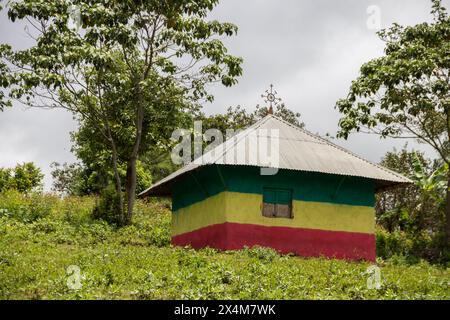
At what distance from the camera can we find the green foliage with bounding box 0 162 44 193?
117 feet

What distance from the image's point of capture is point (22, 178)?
120 ft

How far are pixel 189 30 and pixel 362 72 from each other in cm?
694

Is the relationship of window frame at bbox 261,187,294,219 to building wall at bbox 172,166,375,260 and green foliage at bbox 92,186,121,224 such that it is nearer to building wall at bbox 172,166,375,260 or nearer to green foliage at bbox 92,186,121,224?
building wall at bbox 172,166,375,260

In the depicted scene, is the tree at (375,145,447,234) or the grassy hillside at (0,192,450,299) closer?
the grassy hillside at (0,192,450,299)

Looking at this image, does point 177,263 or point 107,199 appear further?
point 107,199

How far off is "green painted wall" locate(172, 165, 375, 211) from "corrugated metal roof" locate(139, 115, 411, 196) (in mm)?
421

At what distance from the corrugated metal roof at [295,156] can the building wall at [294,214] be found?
0.46 m

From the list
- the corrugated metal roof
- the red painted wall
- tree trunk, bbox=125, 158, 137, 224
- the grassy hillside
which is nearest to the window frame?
the red painted wall

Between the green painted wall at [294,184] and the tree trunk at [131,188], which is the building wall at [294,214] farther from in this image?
the tree trunk at [131,188]

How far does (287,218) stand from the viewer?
20.5 m

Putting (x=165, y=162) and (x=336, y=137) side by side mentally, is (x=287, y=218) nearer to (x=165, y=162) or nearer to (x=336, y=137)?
(x=336, y=137)

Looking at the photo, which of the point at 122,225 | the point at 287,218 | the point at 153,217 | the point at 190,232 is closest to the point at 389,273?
the point at 287,218

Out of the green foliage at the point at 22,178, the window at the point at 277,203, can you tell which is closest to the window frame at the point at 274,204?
the window at the point at 277,203

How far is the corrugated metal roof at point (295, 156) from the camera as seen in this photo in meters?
19.9
